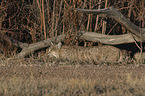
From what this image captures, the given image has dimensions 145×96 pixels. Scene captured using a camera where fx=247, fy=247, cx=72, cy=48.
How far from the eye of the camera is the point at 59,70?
505 cm

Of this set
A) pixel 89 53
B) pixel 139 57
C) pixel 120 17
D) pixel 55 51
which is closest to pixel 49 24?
pixel 55 51

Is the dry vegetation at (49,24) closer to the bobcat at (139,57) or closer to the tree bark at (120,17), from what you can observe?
the bobcat at (139,57)

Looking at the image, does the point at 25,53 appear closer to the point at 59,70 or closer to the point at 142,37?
the point at 59,70

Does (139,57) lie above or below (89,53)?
below

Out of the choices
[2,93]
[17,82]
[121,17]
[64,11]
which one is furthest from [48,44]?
[2,93]

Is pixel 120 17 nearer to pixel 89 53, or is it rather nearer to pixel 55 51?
pixel 89 53

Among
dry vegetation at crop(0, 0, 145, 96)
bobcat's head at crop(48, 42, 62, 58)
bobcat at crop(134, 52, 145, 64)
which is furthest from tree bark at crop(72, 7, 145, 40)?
bobcat's head at crop(48, 42, 62, 58)

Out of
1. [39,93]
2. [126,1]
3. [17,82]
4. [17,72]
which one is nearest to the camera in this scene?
[39,93]

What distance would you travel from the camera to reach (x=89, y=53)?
6.90m

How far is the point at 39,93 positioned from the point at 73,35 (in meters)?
4.37

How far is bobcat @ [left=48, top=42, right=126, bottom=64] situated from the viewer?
679 centimetres

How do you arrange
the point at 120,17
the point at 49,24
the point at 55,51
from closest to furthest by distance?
the point at 120,17 < the point at 55,51 < the point at 49,24

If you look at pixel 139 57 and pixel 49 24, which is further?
pixel 49 24

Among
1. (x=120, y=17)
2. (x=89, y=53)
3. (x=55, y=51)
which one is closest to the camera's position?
(x=120, y=17)
